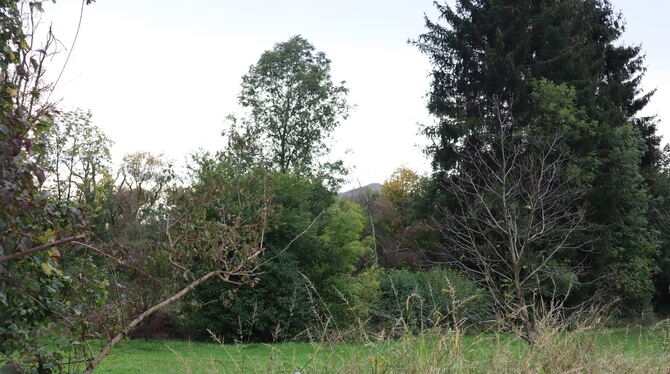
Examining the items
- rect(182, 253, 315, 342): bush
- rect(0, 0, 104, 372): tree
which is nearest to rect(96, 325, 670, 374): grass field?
rect(0, 0, 104, 372): tree

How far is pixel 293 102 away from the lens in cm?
2792

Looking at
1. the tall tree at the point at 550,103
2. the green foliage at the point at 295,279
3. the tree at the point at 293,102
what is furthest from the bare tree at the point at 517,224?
the tree at the point at 293,102

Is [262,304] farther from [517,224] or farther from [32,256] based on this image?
[32,256]

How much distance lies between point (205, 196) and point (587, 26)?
71.2ft

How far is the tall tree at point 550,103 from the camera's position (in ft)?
66.0

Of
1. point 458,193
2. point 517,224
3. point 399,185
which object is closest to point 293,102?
point 399,185

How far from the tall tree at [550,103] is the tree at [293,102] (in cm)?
684

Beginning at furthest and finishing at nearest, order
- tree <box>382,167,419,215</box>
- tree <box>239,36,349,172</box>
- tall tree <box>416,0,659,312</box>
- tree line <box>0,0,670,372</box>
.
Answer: tree <box>382,167,419,215</box>
tree <box>239,36,349,172</box>
tall tree <box>416,0,659,312</box>
tree line <box>0,0,670,372</box>

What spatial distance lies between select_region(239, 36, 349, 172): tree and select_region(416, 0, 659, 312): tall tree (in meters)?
6.84

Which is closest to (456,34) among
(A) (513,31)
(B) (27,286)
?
(A) (513,31)

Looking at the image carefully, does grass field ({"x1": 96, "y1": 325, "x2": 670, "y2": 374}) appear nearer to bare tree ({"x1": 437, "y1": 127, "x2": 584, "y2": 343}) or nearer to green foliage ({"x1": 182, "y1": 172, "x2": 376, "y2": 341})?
bare tree ({"x1": 437, "y1": 127, "x2": 584, "y2": 343})

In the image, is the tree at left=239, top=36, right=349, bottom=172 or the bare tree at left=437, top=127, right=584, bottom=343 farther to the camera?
the tree at left=239, top=36, right=349, bottom=172

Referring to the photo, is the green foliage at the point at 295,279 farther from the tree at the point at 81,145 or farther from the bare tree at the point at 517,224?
the tree at the point at 81,145

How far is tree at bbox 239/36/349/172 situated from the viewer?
27406 mm
